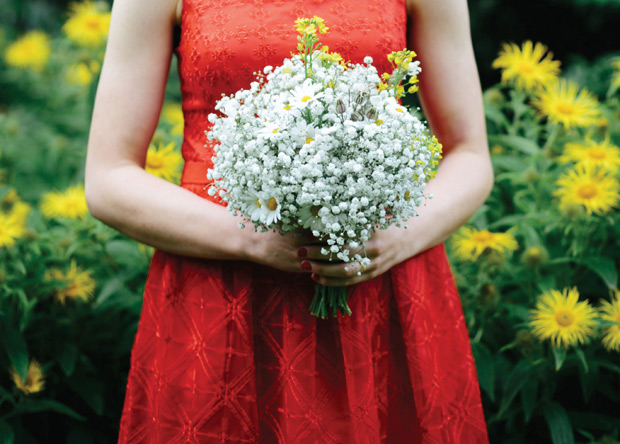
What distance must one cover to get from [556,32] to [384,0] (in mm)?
3436

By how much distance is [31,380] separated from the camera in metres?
1.50

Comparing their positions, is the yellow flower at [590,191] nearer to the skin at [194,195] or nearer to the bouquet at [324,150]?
the skin at [194,195]

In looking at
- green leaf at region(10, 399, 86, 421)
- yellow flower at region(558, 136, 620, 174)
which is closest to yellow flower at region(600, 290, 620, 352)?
yellow flower at region(558, 136, 620, 174)

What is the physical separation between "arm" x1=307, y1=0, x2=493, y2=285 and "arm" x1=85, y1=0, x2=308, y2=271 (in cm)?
41

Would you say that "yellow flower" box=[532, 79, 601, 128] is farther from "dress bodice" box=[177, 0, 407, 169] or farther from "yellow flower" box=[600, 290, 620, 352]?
"dress bodice" box=[177, 0, 407, 169]

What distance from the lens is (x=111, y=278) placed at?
174 centimetres

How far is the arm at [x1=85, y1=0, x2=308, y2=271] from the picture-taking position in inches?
40.1

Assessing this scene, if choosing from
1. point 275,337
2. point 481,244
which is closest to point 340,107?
point 275,337

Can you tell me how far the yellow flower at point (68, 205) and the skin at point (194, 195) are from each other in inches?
29.2

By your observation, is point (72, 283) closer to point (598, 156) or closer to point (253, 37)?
point (253, 37)

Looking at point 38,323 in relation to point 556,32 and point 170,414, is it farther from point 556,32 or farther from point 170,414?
point 556,32

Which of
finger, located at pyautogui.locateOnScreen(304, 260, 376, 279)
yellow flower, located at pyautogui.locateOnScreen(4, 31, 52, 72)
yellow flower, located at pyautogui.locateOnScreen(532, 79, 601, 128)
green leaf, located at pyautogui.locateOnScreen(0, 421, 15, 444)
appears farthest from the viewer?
yellow flower, located at pyautogui.locateOnScreen(4, 31, 52, 72)

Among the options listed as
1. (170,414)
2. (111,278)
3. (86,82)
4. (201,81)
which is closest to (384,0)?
(201,81)

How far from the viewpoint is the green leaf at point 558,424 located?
1466 millimetres
